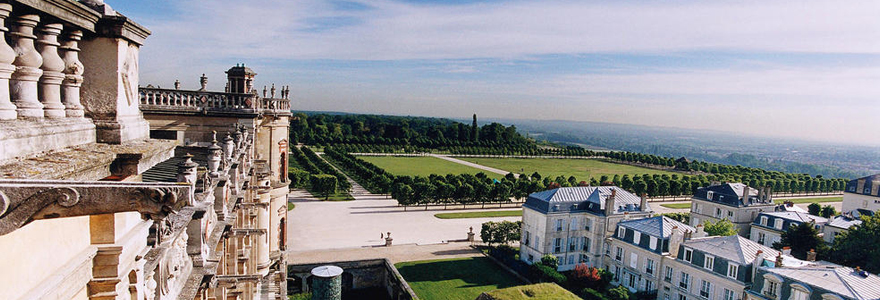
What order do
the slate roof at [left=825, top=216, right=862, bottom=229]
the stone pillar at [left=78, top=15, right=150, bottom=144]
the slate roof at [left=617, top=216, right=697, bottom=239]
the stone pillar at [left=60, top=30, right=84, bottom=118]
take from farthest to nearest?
the slate roof at [left=825, top=216, right=862, bottom=229] → the slate roof at [left=617, top=216, right=697, bottom=239] → the stone pillar at [left=78, top=15, right=150, bottom=144] → the stone pillar at [left=60, top=30, right=84, bottom=118]

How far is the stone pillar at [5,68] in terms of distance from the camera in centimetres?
309

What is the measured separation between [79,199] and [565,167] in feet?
323

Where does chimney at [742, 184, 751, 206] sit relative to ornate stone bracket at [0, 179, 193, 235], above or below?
below

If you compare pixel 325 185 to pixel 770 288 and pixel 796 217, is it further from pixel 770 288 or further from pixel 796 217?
pixel 796 217

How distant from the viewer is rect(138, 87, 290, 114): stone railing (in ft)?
45.5

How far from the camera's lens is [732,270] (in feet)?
79.3

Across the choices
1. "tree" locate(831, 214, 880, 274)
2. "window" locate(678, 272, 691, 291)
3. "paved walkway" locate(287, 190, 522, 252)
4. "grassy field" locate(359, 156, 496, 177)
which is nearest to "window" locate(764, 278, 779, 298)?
"window" locate(678, 272, 691, 291)

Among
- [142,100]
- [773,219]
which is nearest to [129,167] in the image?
[142,100]

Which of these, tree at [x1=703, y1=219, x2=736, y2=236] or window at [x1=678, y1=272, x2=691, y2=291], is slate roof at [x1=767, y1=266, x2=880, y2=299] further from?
tree at [x1=703, y1=219, x2=736, y2=236]

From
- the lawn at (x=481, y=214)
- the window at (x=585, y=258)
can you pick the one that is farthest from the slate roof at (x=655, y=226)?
the lawn at (x=481, y=214)

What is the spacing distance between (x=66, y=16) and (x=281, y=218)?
17.3m

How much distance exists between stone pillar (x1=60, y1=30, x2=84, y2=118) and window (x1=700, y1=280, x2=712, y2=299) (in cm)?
2739

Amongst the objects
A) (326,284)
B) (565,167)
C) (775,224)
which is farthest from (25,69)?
(565,167)

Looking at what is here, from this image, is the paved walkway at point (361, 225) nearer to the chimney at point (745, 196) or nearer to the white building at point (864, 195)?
the chimney at point (745, 196)
